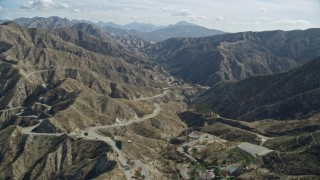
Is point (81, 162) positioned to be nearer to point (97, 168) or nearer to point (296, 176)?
point (97, 168)

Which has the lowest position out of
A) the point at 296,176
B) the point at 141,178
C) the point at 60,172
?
the point at 60,172

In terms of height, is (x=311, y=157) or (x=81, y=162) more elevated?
(x=311, y=157)

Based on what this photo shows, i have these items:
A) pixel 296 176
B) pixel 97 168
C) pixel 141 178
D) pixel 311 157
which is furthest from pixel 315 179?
pixel 97 168

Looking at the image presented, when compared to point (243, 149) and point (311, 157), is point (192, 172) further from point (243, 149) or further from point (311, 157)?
point (311, 157)

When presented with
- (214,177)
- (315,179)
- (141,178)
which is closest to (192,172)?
(214,177)

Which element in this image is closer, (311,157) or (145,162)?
(311,157)

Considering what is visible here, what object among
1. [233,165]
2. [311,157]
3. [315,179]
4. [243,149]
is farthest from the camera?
[243,149]

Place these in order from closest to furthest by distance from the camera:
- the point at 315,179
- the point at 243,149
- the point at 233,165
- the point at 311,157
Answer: the point at 315,179, the point at 311,157, the point at 233,165, the point at 243,149

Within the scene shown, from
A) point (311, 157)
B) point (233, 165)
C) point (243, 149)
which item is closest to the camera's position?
point (311, 157)

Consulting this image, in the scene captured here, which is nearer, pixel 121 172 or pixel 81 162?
pixel 121 172
